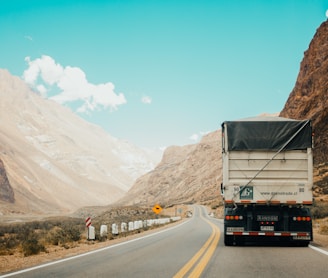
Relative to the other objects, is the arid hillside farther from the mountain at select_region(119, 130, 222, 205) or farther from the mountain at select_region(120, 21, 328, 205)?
the mountain at select_region(119, 130, 222, 205)

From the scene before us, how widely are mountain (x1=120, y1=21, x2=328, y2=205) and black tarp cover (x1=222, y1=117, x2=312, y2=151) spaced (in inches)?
1321

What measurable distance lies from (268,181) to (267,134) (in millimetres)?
1677

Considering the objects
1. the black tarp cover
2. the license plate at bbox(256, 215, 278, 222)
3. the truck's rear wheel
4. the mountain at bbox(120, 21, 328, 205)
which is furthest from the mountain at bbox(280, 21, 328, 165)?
the license plate at bbox(256, 215, 278, 222)

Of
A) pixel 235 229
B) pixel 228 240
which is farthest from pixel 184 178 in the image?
pixel 235 229

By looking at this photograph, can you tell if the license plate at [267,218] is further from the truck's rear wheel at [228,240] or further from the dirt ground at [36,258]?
the dirt ground at [36,258]

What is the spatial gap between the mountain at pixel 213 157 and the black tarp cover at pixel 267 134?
33.5 meters

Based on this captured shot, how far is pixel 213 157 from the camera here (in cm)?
14375

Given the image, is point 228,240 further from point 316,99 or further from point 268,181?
point 316,99

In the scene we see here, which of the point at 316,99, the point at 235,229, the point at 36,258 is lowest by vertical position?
the point at 36,258

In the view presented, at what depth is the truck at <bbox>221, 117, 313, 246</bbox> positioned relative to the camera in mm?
14320

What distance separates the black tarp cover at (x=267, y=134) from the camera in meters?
15.0

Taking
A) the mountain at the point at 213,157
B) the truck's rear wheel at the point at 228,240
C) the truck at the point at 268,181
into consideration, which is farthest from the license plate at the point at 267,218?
the mountain at the point at 213,157

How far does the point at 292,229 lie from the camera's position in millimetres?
14375

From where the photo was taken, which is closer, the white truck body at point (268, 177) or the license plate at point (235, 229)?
the white truck body at point (268, 177)
